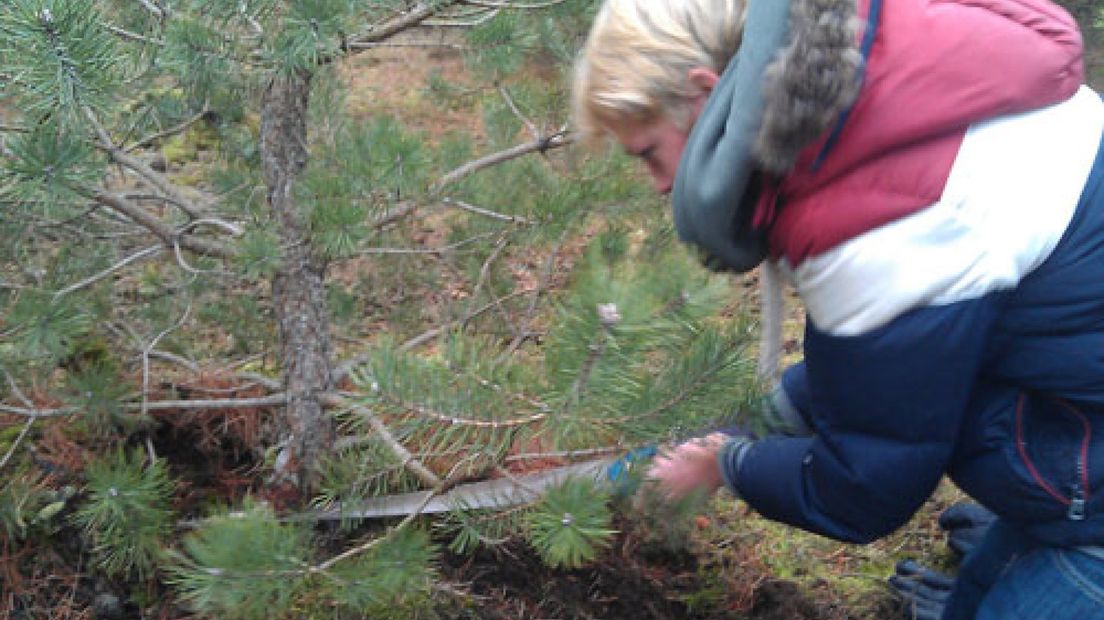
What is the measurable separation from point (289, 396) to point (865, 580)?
1026 millimetres

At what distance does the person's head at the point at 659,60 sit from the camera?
103cm

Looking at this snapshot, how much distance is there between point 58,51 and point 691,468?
0.84 metres

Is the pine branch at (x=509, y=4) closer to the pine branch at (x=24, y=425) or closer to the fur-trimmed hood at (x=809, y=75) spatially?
the fur-trimmed hood at (x=809, y=75)

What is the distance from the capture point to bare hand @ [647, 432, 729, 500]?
131 centimetres

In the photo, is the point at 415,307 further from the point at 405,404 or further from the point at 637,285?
the point at 637,285

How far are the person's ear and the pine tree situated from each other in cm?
16

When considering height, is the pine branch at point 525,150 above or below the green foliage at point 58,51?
below

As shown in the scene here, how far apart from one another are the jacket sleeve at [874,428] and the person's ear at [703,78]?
26 cm

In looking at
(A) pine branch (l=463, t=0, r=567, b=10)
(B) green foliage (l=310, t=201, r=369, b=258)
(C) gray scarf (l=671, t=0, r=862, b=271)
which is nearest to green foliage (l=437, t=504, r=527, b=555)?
(B) green foliage (l=310, t=201, r=369, b=258)

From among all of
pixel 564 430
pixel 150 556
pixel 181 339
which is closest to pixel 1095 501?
pixel 564 430

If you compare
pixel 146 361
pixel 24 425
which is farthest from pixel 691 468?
pixel 24 425

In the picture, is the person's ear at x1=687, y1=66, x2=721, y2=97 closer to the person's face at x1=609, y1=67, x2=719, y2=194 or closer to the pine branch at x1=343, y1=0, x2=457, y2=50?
the person's face at x1=609, y1=67, x2=719, y2=194

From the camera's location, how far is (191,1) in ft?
4.19

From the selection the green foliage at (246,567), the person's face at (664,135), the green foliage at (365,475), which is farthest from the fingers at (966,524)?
the green foliage at (246,567)
